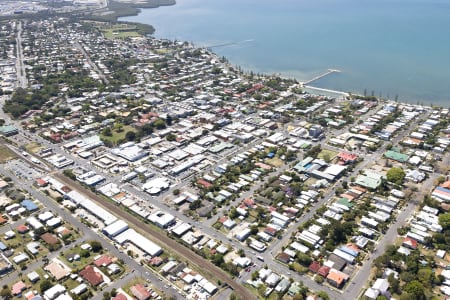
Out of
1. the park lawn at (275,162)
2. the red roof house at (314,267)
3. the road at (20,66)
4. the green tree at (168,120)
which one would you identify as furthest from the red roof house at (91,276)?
the road at (20,66)

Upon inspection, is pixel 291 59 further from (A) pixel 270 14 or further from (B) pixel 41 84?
(A) pixel 270 14

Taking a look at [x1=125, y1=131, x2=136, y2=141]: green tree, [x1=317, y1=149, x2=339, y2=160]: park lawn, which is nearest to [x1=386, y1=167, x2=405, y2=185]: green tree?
[x1=317, y1=149, x2=339, y2=160]: park lawn

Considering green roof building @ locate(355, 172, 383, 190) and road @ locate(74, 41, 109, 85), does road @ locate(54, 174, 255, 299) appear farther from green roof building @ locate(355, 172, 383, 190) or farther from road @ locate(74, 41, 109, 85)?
road @ locate(74, 41, 109, 85)

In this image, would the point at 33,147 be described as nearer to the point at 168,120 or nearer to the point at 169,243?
the point at 168,120

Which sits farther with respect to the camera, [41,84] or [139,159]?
[41,84]

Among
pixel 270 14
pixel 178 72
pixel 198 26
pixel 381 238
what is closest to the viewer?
pixel 381 238

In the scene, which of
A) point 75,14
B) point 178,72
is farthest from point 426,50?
point 75,14
